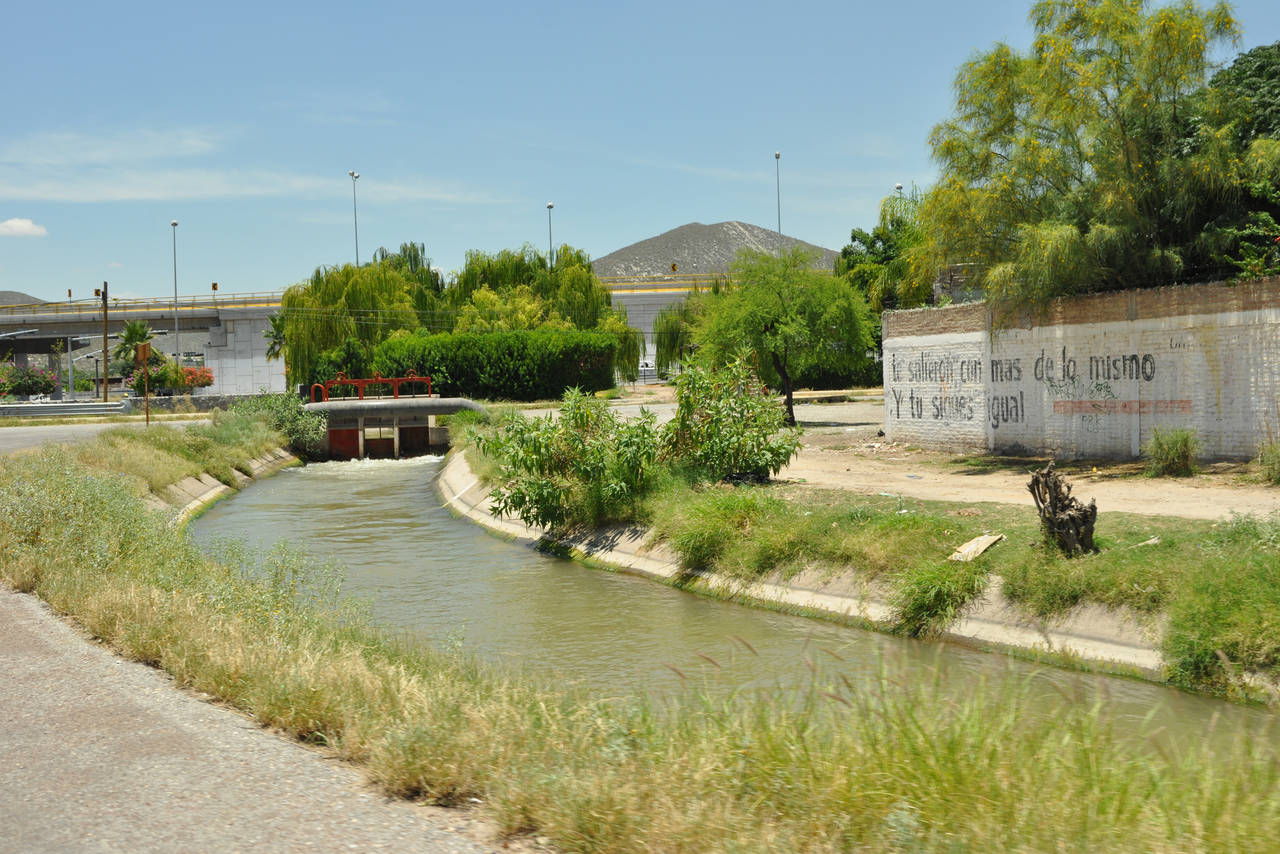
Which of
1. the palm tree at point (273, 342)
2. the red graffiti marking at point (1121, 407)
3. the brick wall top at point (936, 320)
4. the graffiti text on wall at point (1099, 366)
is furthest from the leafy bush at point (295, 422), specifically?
the palm tree at point (273, 342)

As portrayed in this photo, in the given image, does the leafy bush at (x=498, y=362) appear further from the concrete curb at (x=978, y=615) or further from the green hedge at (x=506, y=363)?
the concrete curb at (x=978, y=615)

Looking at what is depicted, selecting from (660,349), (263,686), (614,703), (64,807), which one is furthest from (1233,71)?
(660,349)

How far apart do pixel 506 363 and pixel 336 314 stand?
1312 centimetres

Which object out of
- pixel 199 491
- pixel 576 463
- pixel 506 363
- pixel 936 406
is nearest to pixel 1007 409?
pixel 936 406

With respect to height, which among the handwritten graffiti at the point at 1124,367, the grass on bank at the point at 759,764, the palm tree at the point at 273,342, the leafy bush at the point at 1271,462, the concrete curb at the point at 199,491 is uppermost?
the palm tree at the point at 273,342

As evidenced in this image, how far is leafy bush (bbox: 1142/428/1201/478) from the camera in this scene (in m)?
18.4

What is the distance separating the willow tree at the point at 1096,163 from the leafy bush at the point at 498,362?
3880 cm

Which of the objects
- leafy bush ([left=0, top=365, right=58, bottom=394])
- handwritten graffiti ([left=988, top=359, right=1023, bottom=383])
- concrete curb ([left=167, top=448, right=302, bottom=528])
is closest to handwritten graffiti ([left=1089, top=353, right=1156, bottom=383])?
handwritten graffiti ([left=988, top=359, right=1023, bottom=383])

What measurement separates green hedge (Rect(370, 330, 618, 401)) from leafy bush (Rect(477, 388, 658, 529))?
39.2 m

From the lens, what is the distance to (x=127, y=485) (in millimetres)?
21656

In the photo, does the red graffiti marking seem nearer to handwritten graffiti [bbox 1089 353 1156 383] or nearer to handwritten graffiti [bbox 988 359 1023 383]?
handwritten graffiti [bbox 1089 353 1156 383]

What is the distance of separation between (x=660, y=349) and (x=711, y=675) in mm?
65755

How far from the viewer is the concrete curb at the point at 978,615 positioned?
1060 centimetres

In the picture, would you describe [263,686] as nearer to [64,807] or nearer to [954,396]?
[64,807]
